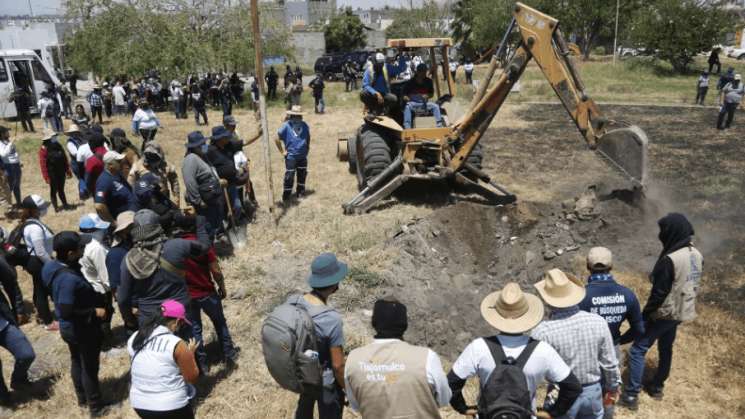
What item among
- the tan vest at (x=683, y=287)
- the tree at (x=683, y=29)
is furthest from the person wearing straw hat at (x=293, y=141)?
the tree at (x=683, y=29)

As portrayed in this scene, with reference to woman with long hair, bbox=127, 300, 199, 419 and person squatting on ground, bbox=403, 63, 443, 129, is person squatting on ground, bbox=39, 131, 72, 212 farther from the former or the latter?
woman with long hair, bbox=127, 300, 199, 419

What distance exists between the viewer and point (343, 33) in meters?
52.0

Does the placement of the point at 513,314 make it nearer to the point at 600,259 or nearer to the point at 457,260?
the point at 600,259

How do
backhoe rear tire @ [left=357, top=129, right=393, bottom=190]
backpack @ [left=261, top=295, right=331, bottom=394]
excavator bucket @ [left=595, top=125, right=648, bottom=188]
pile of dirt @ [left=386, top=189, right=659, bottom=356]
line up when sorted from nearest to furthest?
1. backpack @ [left=261, top=295, right=331, bottom=394]
2. pile of dirt @ [left=386, top=189, right=659, bottom=356]
3. excavator bucket @ [left=595, top=125, right=648, bottom=188]
4. backhoe rear tire @ [left=357, top=129, right=393, bottom=190]

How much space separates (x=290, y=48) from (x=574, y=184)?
63.3 feet

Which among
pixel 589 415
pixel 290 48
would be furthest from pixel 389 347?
pixel 290 48

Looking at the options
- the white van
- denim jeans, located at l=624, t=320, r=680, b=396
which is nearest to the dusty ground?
denim jeans, located at l=624, t=320, r=680, b=396

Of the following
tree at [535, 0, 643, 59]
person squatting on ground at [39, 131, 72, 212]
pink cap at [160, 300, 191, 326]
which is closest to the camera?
pink cap at [160, 300, 191, 326]

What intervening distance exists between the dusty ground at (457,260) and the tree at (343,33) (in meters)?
42.1

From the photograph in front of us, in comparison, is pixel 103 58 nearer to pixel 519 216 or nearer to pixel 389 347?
pixel 519 216

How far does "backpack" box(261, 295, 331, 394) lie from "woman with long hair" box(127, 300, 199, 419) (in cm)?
58

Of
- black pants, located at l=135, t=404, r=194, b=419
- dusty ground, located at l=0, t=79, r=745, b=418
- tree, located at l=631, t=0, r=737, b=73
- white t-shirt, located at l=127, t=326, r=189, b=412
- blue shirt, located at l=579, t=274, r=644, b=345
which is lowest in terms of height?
dusty ground, located at l=0, t=79, r=745, b=418

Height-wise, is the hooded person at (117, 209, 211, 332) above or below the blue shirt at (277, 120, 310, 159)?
below

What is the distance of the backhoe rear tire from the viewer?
906 cm
